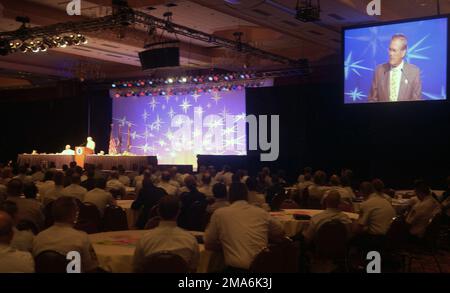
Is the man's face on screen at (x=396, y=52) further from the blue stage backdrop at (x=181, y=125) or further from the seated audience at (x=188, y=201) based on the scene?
the blue stage backdrop at (x=181, y=125)

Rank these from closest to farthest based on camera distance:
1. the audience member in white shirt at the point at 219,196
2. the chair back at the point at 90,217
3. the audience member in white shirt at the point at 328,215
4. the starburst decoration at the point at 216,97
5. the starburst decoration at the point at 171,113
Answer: the audience member in white shirt at the point at 328,215 < the chair back at the point at 90,217 < the audience member in white shirt at the point at 219,196 < the starburst decoration at the point at 216,97 < the starburst decoration at the point at 171,113

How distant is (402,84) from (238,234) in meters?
7.00

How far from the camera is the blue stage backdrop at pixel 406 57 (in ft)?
32.3

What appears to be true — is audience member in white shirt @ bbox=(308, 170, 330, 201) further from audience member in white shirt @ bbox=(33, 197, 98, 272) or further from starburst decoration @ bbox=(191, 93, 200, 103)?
starburst decoration @ bbox=(191, 93, 200, 103)

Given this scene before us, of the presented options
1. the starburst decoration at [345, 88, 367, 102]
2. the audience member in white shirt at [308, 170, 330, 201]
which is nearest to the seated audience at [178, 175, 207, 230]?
the audience member in white shirt at [308, 170, 330, 201]

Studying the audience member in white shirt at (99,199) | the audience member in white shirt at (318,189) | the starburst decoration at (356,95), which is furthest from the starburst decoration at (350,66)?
the audience member in white shirt at (99,199)

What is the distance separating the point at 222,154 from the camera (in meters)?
17.8

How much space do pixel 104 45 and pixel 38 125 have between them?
989cm

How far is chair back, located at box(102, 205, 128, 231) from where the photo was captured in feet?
19.9

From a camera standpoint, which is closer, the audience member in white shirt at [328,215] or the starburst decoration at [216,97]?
the audience member in white shirt at [328,215]

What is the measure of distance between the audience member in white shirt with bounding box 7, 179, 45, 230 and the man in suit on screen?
7110 millimetres

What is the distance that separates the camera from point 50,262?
3.37 m

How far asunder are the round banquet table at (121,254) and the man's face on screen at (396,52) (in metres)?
6.91
